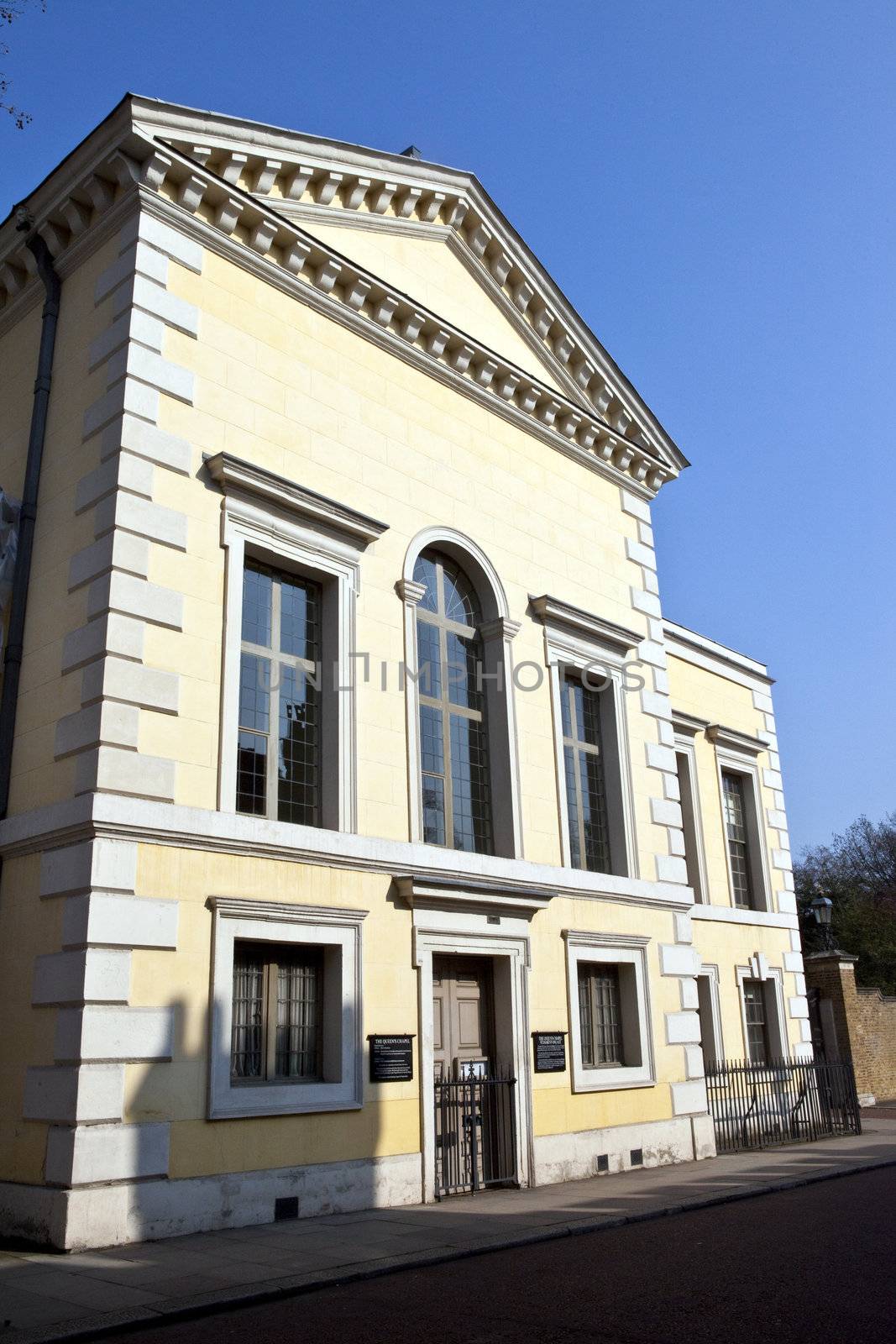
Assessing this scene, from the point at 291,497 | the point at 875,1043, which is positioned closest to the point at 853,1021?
the point at 875,1043

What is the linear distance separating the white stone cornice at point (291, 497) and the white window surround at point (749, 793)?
11968 millimetres

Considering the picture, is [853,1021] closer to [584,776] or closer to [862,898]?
[584,776]

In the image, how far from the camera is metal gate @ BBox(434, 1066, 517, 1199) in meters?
13.0

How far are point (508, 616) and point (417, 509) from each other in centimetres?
209

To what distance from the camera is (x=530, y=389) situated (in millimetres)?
17625

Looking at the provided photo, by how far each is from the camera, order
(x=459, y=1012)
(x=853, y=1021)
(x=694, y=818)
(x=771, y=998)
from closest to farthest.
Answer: (x=459, y=1012) → (x=694, y=818) → (x=771, y=998) → (x=853, y=1021)

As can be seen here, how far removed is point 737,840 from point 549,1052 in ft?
35.4

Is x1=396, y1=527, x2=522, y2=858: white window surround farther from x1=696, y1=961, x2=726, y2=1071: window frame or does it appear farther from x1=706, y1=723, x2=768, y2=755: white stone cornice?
x1=706, y1=723, x2=768, y2=755: white stone cornice

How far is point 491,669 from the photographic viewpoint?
52.2 feet

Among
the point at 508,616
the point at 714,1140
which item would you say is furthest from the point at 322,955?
the point at 714,1140

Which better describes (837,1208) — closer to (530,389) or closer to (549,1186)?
(549,1186)

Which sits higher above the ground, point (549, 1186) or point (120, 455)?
point (120, 455)

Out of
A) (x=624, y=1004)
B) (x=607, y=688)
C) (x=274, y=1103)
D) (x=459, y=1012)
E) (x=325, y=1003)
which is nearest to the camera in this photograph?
(x=274, y=1103)

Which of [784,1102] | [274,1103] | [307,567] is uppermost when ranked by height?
[307,567]
